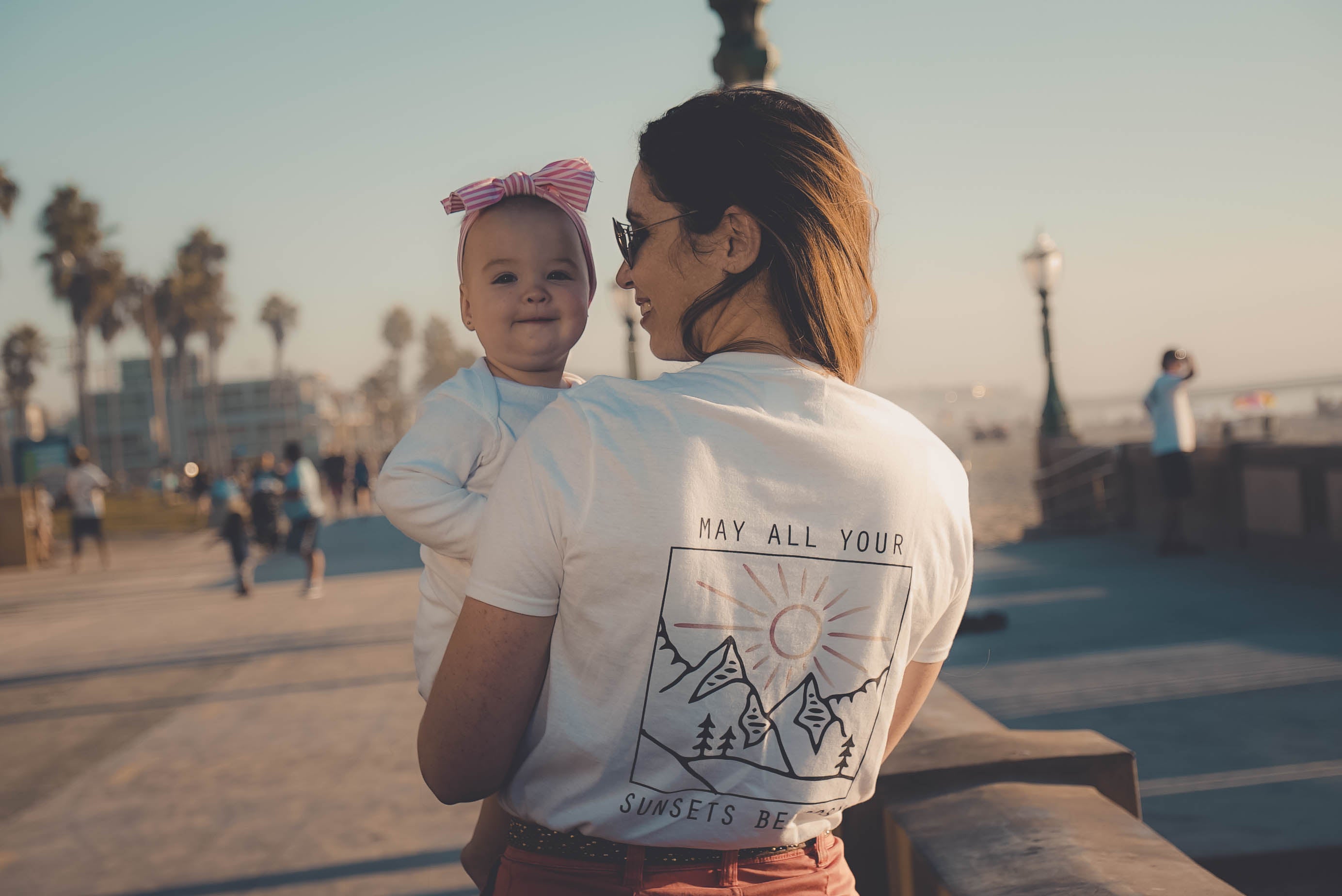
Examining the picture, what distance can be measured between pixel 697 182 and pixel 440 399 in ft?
2.30

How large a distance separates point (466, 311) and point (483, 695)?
93 cm

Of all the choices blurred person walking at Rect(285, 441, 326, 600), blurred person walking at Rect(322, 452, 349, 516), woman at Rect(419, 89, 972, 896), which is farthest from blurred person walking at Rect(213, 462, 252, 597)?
blurred person walking at Rect(322, 452, 349, 516)

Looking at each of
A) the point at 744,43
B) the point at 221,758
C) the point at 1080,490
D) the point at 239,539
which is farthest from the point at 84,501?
the point at 744,43

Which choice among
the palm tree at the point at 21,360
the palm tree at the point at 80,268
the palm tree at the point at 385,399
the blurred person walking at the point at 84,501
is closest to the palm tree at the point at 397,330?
the palm tree at the point at 385,399

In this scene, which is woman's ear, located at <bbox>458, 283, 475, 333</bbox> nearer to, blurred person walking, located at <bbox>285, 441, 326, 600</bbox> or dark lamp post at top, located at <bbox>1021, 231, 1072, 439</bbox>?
blurred person walking, located at <bbox>285, 441, 326, 600</bbox>

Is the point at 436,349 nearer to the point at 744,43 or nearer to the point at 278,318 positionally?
the point at 278,318

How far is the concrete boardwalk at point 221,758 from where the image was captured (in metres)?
4.22

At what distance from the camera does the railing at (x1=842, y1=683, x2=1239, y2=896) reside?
2.02 m

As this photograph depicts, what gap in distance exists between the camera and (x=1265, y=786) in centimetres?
405

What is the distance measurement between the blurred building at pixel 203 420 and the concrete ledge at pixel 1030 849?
110644 millimetres

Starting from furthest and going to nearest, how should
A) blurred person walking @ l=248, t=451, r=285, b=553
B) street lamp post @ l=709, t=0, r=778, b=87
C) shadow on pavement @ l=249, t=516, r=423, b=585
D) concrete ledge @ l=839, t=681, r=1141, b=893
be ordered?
blurred person walking @ l=248, t=451, r=285, b=553 → shadow on pavement @ l=249, t=516, r=423, b=585 → street lamp post @ l=709, t=0, r=778, b=87 → concrete ledge @ l=839, t=681, r=1141, b=893

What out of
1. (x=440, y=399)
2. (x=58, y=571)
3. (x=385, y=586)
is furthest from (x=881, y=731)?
(x=58, y=571)

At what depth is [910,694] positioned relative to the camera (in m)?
1.64

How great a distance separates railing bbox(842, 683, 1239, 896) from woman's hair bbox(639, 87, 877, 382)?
121cm
